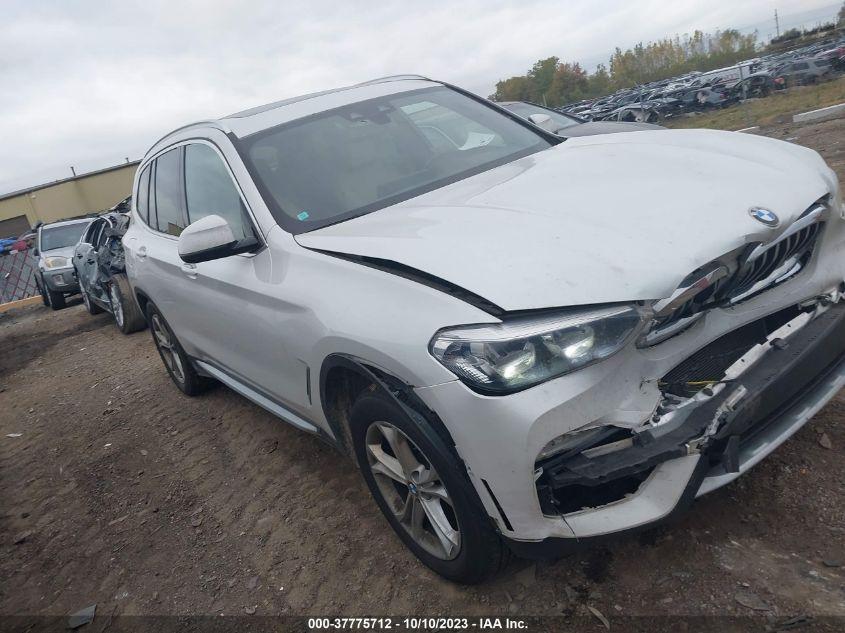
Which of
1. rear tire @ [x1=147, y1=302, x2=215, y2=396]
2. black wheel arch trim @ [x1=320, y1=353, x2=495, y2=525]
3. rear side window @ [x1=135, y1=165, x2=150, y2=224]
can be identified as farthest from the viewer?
rear side window @ [x1=135, y1=165, x2=150, y2=224]

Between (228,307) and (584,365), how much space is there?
2.00 meters

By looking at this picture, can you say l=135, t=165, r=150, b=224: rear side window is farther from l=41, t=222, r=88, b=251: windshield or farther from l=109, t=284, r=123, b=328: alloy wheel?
l=41, t=222, r=88, b=251: windshield

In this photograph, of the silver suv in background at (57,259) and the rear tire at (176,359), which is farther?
the silver suv in background at (57,259)

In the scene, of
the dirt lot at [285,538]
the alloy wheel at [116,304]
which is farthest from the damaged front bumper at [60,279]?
the dirt lot at [285,538]

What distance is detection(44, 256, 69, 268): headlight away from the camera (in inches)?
505

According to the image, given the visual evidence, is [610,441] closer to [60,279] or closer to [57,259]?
[60,279]

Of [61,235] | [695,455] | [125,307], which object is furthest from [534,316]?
[61,235]

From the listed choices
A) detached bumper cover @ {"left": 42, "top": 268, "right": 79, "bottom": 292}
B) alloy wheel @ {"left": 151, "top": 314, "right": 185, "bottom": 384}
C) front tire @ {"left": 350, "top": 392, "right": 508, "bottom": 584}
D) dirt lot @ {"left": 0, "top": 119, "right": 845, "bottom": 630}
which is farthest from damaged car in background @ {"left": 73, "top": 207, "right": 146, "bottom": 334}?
front tire @ {"left": 350, "top": 392, "right": 508, "bottom": 584}

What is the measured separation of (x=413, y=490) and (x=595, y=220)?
1156 millimetres

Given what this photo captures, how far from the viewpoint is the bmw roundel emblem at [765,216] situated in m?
2.14

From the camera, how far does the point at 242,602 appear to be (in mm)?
2760

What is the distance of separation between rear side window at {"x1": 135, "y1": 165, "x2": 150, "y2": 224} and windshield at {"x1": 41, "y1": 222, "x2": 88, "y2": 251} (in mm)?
9772

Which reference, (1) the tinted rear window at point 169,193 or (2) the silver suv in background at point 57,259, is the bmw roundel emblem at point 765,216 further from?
(2) the silver suv in background at point 57,259

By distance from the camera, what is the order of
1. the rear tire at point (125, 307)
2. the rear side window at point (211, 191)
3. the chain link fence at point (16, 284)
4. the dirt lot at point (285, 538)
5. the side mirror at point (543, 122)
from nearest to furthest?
the dirt lot at point (285, 538) < the rear side window at point (211, 191) < the side mirror at point (543, 122) < the rear tire at point (125, 307) < the chain link fence at point (16, 284)
